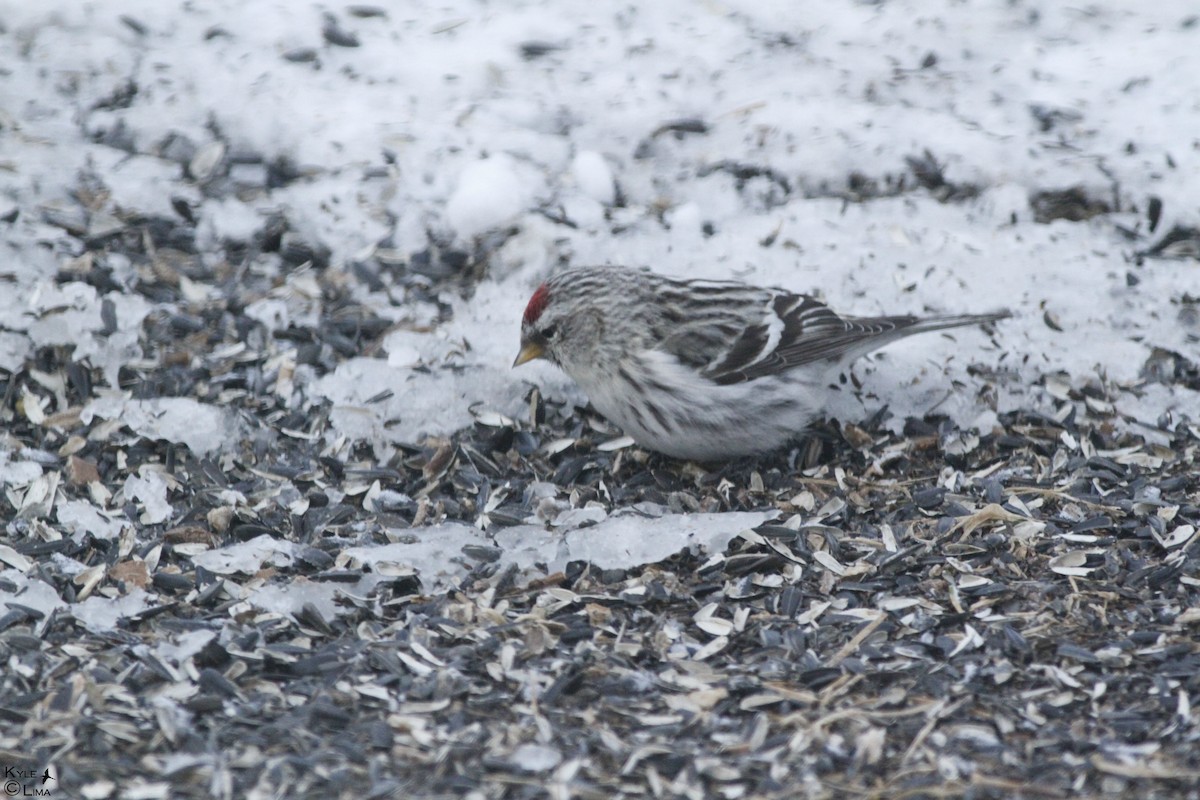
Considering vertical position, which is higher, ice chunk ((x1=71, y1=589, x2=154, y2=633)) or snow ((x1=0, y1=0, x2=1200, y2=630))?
snow ((x1=0, y1=0, x2=1200, y2=630))

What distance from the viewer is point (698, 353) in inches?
172

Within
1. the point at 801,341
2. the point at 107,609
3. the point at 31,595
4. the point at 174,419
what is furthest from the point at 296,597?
the point at 801,341

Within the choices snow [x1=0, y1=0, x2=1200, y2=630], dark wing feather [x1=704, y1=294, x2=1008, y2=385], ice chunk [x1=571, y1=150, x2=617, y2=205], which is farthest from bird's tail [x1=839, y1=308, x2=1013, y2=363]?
ice chunk [x1=571, y1=150, x2=617, y2=205]

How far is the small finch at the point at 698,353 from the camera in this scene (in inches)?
168

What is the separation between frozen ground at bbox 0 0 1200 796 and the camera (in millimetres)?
4316

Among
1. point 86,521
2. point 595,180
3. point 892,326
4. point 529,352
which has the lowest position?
point 86,521

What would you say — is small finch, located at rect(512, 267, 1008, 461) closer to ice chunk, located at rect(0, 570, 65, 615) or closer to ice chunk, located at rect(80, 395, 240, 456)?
ice chunk, located at rect(80, 395, 240, 456)

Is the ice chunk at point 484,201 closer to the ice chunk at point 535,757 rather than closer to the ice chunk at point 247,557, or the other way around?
the ice chunk at point 247,557

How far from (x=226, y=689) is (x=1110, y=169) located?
375cm

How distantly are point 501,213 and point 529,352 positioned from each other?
88 cm

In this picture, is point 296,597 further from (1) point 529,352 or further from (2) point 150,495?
(1) point 529,352

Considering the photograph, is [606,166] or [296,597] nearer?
[296,597]

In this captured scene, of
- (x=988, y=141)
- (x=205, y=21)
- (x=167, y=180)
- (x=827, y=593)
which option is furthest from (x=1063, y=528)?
(x=205, y=21)

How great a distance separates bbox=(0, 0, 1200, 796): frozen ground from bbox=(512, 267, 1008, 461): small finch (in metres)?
0.27
